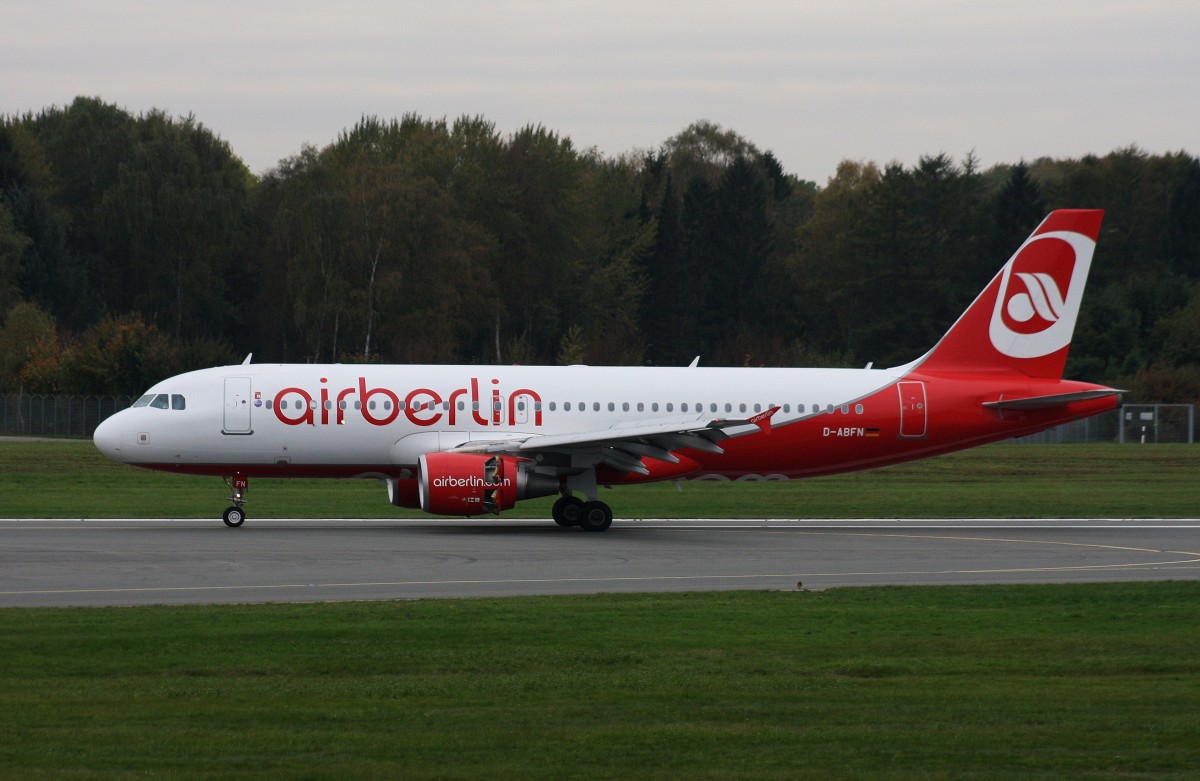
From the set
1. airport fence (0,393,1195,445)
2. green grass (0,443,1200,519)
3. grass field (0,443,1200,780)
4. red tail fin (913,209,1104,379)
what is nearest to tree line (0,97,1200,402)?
airport fence (0,393,1195,445)

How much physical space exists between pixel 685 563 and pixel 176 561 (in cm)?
796

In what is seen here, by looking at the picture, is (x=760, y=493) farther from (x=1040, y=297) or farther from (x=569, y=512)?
(x=569, y=512)

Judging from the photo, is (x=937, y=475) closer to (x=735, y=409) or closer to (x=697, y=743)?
(x=735, y=409)

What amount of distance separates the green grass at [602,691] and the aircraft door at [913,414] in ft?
47.4

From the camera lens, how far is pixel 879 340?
9744 cm

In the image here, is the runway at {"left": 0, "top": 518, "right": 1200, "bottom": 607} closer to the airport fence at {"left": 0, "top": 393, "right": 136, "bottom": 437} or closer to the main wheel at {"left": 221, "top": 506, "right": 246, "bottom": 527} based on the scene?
the main wheel at {"left": 221, "top": 506, "right": 246, "bottom": 527}

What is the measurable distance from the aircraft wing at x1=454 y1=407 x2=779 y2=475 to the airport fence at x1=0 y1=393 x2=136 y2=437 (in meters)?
43.3

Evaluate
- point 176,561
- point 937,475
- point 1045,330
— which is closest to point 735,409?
point 1045,330

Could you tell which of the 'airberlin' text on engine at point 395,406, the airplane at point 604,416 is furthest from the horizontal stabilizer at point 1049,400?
the 'airberlin' text on engine at point 395,406

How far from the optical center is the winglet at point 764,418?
31461 millimetres

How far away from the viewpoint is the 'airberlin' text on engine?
3130cm

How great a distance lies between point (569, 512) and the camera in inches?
1248

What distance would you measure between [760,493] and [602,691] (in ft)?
98.0

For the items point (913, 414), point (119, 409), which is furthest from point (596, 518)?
point (119, 409)
